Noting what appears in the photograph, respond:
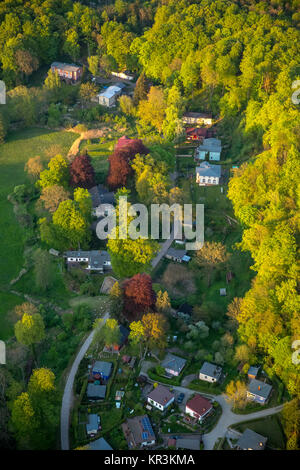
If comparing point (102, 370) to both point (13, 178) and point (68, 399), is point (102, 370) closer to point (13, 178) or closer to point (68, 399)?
point (68, 399)

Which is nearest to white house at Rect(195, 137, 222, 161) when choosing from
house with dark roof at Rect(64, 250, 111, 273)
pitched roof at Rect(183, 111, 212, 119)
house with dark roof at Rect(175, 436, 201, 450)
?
pitched roof at Rect(183, 111, 212, 119)

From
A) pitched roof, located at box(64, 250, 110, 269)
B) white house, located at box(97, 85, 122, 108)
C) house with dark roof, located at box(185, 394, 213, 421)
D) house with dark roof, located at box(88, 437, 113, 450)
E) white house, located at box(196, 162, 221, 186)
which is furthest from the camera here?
white house, located at box(97, 85, 122, 108)

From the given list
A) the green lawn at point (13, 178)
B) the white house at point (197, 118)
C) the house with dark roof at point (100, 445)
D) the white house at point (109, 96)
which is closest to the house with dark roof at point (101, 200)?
the green lawn at point (13, 178)

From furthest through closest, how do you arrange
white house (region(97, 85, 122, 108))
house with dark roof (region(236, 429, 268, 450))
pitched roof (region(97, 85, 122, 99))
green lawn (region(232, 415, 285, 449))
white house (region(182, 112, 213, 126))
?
pitched roof (region(97, 85, 122, 99)) < white house (region(97, 85, 122, 108)) < white house (region(182, 112, 213, 126)) < green lawn (region(232, 415, 285, 449)) < house with dark roof (region(236, 429, 268, 450))

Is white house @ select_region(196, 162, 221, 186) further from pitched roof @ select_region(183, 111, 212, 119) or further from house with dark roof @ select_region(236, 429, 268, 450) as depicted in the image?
house with dark roof @ select_region(236, 429, 268, 450)

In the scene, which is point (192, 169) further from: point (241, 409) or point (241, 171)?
point (241, 409)

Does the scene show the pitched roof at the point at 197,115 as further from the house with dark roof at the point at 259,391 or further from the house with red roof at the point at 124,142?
the house with dark roof at the point at 259,391

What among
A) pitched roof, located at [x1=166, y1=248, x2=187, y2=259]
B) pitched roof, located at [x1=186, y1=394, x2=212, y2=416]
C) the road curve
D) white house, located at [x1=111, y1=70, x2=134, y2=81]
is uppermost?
white house, located at [x1=111, y1=70, x2=134, y2=81]
